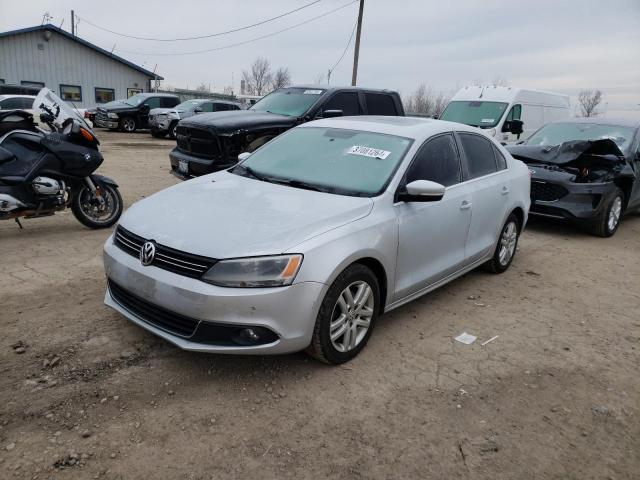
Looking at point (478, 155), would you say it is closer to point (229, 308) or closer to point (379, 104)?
point (229, 308)

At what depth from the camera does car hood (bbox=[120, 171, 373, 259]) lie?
3.02 metres

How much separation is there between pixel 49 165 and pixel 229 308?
12.7 feet

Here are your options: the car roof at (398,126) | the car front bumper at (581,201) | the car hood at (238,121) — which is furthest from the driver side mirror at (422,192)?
the car front bumper at (581,201)

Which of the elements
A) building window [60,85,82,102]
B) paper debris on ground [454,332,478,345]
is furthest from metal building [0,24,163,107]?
paper debris on ground [454,332,478,345]

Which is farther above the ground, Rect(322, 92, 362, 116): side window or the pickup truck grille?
Rect(322, 92, 362, 116): side window

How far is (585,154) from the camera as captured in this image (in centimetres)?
756

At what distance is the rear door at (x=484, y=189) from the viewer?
4648 millimetres

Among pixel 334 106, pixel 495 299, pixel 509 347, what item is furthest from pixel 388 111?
pixel 509 347

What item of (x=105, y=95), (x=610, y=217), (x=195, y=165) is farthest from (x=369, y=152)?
(x=105, y=95)

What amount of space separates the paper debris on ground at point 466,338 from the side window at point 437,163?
1261 mm

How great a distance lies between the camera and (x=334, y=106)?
8680 mm

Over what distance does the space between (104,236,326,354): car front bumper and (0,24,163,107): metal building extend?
27.3 meters

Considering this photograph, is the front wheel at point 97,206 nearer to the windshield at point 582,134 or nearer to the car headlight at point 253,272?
the car headlight at point 253,272

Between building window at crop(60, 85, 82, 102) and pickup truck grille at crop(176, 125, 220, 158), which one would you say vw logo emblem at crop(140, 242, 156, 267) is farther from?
building window at crop(60, 85, 82, 102)
